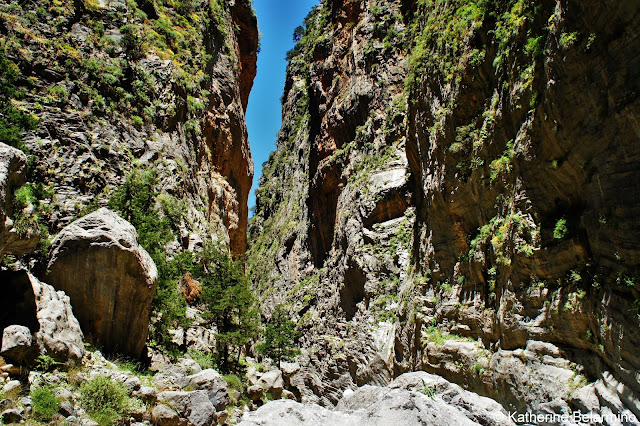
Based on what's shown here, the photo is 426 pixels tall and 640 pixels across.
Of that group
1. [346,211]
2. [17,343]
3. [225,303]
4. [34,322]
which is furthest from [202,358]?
[346,211]

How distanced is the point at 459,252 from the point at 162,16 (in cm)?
2714

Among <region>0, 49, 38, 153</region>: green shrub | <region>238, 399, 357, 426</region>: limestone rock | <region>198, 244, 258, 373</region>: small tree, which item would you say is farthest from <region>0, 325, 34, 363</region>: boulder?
<region>198, 244, 258, 373</region>: small tree

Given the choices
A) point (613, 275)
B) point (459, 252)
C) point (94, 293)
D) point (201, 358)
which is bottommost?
point (201, 358)

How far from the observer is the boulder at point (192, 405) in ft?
25.7

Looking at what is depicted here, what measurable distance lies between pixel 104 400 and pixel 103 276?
3.30 metres

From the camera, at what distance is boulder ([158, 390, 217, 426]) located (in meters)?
7.83

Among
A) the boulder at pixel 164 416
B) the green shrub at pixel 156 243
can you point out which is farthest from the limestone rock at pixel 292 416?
the green shrub at pixel 156 243

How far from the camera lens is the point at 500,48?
34.5 feet

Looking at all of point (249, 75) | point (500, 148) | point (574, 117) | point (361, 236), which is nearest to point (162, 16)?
point (249, 75)

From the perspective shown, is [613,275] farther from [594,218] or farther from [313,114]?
[313,114]

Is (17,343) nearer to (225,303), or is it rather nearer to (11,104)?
(225,303)

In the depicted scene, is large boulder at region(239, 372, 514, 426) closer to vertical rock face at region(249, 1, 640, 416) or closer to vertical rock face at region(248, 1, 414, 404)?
vertical rock face at region(249, 1, 640, 416)

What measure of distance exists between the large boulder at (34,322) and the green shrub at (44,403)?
920 millimetres

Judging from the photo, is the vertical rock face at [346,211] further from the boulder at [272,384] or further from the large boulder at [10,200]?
the large boulder at [10,200]
